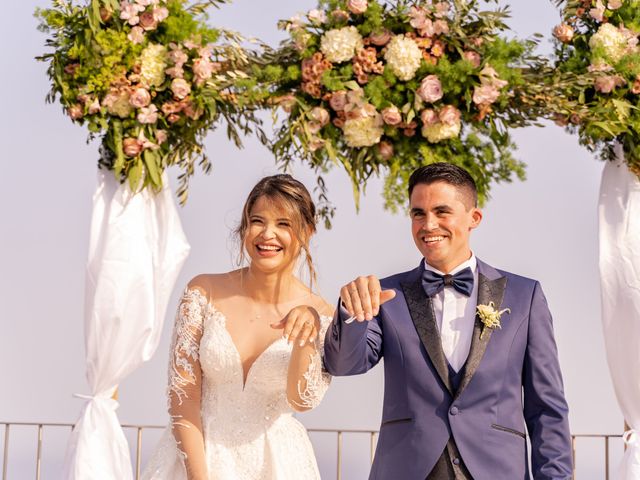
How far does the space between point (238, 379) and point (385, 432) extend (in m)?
0.99

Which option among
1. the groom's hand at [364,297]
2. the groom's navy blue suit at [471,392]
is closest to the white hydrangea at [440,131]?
the groom's navy blue suit at [471,392]

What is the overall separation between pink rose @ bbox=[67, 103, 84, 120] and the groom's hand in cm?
288

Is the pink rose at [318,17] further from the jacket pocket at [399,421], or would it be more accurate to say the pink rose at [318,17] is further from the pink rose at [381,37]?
the jacket pocket at [399,421]

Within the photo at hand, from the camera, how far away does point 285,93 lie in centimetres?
517

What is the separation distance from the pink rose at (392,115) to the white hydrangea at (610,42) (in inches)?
45.8

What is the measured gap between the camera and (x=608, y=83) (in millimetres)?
5031

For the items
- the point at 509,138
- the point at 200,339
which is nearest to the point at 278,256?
the point at 200,339

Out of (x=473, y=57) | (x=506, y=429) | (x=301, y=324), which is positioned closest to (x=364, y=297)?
(x=301, y=324)

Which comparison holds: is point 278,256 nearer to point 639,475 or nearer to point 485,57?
point 485,57

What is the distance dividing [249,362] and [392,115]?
1782 mm

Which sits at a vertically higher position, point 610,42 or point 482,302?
point 610,42

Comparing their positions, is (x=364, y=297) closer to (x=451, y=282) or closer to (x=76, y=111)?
(x=451, y=282)

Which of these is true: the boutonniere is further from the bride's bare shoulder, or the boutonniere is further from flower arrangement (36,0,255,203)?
flower arrangement (36,0,255,203)

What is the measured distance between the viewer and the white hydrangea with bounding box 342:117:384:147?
4.99 m
